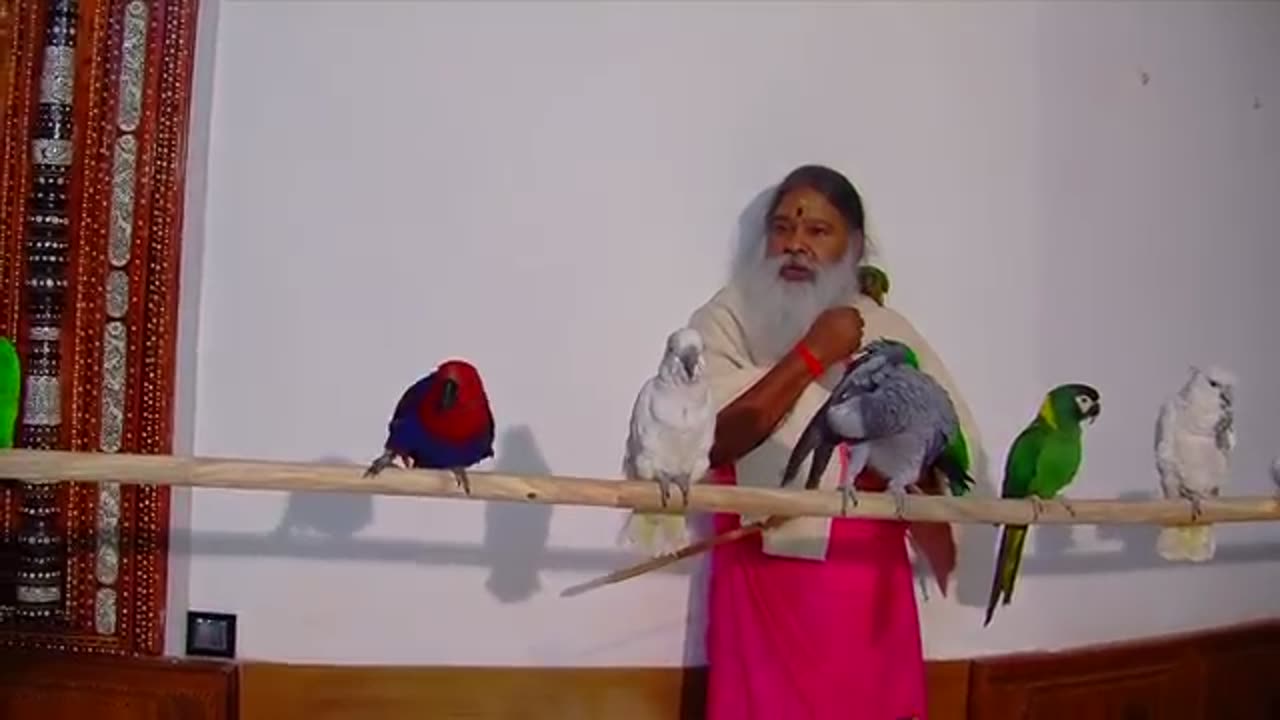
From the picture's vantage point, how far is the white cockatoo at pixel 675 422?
1365 mm

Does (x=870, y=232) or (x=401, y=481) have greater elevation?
(x=870, y=232)

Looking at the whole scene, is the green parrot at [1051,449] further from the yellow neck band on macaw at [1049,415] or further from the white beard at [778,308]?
the white beard at [778,308]

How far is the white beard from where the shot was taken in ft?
5.57

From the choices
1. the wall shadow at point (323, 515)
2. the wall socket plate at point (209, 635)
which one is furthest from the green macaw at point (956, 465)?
the wall socket plate at point (209, 635)

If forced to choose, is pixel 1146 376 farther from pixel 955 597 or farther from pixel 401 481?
pixel 401 481

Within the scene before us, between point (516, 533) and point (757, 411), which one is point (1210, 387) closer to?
point (757, 411)

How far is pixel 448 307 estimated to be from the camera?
5.49 feet

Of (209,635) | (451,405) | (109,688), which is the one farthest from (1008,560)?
(109,688)

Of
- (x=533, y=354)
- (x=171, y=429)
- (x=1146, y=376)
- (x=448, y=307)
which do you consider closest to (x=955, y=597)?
(x=1146, y=376)

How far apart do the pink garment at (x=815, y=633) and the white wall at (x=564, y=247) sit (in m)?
0.11

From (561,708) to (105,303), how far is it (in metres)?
0.77

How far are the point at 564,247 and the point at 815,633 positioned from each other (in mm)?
599

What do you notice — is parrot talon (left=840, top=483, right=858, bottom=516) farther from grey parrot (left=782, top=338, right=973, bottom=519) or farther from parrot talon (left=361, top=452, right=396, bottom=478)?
parrot talon (left=361, top=452, right=396, bottom=478)

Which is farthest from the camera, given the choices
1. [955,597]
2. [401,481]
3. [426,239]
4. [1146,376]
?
[1146,376]
